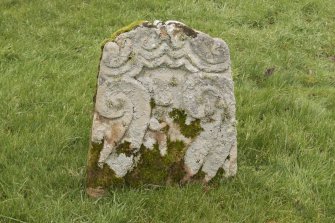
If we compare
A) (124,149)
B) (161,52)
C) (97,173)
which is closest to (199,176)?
(124,149)

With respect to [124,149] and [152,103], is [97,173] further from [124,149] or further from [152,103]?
[152,103]

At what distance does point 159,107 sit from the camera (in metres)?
4.07

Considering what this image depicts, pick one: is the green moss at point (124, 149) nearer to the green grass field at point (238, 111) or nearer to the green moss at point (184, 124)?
the green grass field at point (238, 111)

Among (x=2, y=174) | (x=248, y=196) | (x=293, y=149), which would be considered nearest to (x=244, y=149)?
(x=293, y=149)

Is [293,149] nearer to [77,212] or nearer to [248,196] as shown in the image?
[248,196]

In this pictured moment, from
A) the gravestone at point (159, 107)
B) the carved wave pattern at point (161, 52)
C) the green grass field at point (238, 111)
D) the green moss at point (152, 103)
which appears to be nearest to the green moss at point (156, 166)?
the gravestone at point (159, 107)

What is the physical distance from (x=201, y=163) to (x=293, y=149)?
1.02 m

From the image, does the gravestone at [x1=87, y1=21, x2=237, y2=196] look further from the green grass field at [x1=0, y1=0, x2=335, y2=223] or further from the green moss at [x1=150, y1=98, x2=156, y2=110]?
the green grass field at [x1=0, y1=0, x2=335, y2=223]

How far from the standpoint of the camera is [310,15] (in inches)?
357

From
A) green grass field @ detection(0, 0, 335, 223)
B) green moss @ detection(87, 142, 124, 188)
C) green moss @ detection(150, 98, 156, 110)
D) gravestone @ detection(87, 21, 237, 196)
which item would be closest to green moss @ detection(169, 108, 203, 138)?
gravestone @ detection(87, 21, 237, 196)

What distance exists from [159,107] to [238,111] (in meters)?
1.62

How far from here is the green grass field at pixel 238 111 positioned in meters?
3.91

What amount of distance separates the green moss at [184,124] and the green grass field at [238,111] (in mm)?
405

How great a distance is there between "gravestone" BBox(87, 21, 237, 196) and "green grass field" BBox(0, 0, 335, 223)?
0.66 feet
